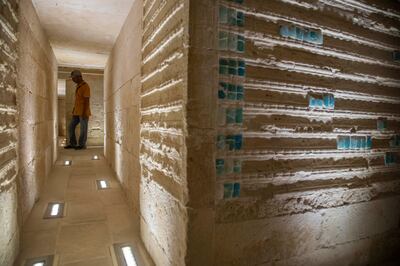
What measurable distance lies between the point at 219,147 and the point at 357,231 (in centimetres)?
169

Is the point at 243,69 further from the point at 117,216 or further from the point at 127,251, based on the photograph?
the point at 117,216

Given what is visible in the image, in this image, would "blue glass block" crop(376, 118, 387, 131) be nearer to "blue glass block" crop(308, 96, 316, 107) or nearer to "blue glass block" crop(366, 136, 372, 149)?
"blue glass block" crop(366, 136, 372, 149)

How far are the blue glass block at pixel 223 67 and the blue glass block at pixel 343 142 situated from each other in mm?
1237

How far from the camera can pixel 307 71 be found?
2105mm

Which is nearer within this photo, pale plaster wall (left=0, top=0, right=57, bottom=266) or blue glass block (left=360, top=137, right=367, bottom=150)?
pale plaster wall (left=0, top=0, right=57, bottom=266)

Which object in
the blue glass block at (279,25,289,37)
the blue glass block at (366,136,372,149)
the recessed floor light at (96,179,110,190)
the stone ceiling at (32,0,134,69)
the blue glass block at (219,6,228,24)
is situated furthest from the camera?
the recessed floor light at (96,179,110,190)

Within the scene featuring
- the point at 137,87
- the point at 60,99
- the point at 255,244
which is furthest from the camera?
the point at 60,99

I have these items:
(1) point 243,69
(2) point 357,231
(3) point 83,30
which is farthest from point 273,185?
(3) point 83,30

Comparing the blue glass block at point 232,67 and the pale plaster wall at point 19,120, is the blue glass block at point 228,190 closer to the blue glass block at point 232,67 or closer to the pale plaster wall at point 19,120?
the blue glass block at point 232,67

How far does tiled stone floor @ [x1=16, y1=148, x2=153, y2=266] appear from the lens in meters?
2.52

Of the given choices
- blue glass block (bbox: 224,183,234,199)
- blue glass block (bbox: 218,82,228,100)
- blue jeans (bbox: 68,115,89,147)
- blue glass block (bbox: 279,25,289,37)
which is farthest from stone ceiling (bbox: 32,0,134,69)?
blue glass block (bbox: 224,183,234,199)

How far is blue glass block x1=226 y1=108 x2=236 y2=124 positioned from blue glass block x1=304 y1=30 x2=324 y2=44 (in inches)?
34.8

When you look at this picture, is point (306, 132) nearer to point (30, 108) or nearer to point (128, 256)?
point (128, 256)

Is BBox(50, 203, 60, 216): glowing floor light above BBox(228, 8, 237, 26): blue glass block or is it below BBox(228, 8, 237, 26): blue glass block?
below
